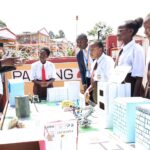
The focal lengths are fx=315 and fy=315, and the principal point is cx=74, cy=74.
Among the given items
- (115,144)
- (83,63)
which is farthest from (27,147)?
(83,63)

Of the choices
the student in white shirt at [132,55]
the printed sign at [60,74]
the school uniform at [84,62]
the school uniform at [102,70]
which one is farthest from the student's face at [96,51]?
the printed sign at [60,74]

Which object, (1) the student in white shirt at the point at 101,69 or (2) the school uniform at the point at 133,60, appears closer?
(2) the school uniform at the point at 133,60

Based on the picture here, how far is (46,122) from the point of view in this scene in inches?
47.2

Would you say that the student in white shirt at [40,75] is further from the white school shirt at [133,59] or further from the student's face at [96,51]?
the white school shirt at [133,59]

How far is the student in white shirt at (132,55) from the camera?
233 cm

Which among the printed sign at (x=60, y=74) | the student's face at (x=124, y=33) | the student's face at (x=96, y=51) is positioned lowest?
the printed sign at (x=60, y=74)

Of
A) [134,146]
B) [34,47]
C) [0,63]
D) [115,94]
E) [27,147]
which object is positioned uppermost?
[34,47]

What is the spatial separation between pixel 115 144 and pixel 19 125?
512 millimetres

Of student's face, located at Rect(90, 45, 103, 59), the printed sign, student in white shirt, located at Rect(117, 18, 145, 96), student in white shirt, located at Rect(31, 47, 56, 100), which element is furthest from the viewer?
the printed sign

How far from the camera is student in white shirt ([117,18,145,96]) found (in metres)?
2.33

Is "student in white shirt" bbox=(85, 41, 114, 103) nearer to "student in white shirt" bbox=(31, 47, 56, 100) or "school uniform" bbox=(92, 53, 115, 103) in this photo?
"school uniform" bbox=(92, 53, 115, 103)

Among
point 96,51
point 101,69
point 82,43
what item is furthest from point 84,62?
point 101,69

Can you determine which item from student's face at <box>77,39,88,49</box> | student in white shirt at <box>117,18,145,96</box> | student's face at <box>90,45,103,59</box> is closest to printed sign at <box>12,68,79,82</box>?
student's face at <box>77,39,88,49</box>

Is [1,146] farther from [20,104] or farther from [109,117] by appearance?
[20,104]
